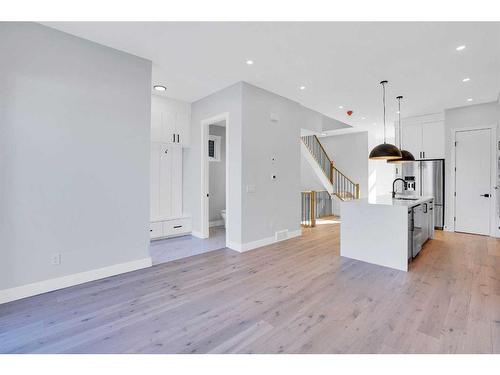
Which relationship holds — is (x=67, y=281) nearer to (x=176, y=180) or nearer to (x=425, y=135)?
(x=176, y=180)

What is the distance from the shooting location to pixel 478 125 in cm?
542

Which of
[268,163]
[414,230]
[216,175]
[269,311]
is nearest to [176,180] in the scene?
[216,175]

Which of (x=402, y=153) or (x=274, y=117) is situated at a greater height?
(x=274, y=117)

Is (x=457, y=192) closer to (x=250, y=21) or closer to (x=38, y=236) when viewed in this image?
(x=250, y=21)

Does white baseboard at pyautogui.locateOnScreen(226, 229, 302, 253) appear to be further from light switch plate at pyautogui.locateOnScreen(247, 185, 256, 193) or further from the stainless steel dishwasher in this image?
the stainless steel dishwasher

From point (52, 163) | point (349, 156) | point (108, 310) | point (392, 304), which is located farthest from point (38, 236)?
point (349, 156)

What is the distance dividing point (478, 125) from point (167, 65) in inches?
254

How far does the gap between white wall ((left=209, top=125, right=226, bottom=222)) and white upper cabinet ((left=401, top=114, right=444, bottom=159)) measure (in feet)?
15.7

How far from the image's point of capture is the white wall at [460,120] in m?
5.29

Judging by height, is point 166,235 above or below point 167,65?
below

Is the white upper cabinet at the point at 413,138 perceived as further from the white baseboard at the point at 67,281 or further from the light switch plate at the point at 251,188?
the white baseboard at the point at 67,281

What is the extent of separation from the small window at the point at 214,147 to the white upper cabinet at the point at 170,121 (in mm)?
1073

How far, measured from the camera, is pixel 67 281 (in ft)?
9.22

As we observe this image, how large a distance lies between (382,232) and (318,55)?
261 cm
